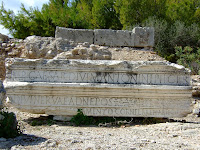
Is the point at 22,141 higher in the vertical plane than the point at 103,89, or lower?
lower

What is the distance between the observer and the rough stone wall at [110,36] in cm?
763

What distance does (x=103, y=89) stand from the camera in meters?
4.12

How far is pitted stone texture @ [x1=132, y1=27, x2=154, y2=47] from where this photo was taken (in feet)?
26.4

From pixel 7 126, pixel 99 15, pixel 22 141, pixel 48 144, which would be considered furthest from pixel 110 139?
pixel 99 15

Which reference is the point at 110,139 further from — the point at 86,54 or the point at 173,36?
the point at 173,36

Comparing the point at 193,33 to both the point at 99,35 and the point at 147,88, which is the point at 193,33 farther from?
the point at 147,88

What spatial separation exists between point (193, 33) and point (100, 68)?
9.35 metres

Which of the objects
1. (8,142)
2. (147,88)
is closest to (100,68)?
(147,88)

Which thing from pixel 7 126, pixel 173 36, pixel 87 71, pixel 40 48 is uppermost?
pixel 173 36

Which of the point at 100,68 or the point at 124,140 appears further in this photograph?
the point at 100,68

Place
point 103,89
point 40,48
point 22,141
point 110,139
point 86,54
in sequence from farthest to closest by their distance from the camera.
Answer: point 40,48
point 86,54
point 103,89
point 110,139
point 22,141

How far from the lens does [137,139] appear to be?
3047 millimetres

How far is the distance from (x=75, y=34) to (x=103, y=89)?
4.02m

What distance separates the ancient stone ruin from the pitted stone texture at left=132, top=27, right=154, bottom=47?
4005 mm
